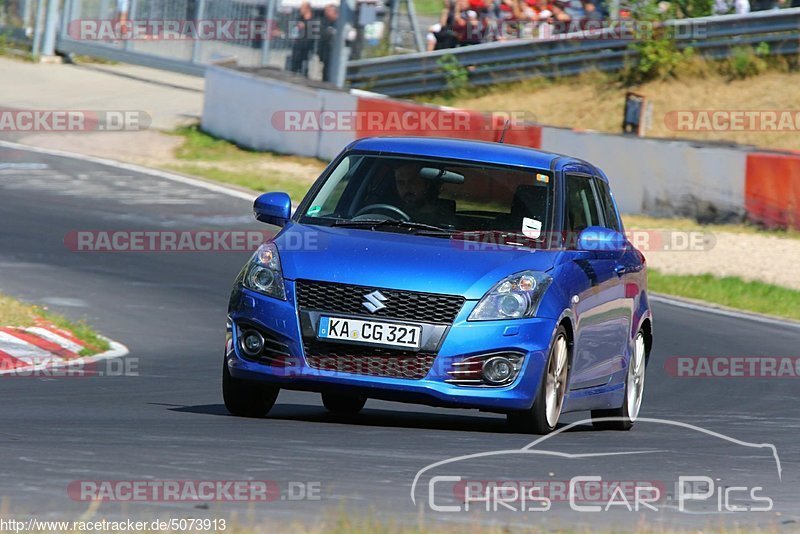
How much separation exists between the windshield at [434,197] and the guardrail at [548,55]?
801 inches

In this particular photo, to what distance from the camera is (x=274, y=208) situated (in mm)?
8711

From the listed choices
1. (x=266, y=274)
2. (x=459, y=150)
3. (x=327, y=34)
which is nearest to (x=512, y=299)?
(x=266, y=274)

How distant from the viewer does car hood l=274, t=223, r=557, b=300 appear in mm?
7805

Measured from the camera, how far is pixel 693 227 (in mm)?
20641

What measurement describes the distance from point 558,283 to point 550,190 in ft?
2.94

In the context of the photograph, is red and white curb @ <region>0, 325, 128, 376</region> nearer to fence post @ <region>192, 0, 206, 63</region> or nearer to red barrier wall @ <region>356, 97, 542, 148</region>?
red barrier wall @ <region>356, 97, 542, 148</region>

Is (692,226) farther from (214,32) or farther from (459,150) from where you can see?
(214,32)

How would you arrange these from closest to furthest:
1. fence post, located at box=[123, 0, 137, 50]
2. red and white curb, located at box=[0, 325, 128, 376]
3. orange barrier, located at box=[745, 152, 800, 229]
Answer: red and white curb, located at box=[0, 325, 128, 376], orange barrier, located at box=[745, 152, 800, 229], fence post, located at box=[123, 0, 137, 50]

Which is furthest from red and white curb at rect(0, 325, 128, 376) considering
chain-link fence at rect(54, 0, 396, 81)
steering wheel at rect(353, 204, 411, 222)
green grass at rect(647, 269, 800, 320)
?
chain-link fence at rect(54, 0, 396, 81)

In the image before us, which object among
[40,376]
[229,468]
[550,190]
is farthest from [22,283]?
[229,468]

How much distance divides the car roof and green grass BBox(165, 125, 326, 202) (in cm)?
1270

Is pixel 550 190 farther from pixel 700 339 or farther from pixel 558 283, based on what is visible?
pixel 700 339

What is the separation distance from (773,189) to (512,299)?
12980 mm

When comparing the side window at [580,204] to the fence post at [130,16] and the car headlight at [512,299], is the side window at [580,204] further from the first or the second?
the fence post at [130,16]
